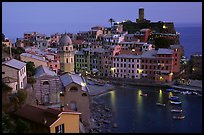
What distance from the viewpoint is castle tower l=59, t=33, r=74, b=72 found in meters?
10.3

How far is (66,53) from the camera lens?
10.4 m

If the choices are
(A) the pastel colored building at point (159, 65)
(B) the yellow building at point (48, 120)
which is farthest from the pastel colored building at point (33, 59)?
(A) the pastel colored building at point (159, 65)

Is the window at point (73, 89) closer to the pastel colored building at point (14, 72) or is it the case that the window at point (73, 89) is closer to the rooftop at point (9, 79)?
the pastel colored building at point (14, 72)

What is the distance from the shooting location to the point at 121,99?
1007cm

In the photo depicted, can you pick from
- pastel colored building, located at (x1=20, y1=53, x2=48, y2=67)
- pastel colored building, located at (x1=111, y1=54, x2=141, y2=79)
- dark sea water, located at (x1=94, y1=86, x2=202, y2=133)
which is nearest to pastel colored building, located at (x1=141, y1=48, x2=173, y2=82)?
pastel colored building, located at (x1=111, y1=54, x2=141, y2=79)

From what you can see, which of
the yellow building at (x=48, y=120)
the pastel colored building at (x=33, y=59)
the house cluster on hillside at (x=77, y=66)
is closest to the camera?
the yellow building at (x=48, y=120)

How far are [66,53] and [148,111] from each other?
334 centimetres

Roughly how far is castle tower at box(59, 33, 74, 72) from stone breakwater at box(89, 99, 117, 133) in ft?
5.64

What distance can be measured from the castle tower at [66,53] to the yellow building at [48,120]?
19.5ft

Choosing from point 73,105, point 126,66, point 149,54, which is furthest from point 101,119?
point 149,54

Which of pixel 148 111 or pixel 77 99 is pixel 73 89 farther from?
pixel 148 111

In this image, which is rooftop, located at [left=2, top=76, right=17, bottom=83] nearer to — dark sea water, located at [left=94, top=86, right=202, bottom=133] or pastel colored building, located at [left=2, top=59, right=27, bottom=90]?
pastel colored building, located at [left=2, top=59, right=27, bottom=90]

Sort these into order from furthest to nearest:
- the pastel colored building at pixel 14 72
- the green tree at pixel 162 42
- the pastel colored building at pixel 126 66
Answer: the green tree at pixel 162 42 < the pastel colored building at pixel 126 66 < the pastel colored building at pixel 14 72

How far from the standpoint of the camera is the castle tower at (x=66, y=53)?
33.8ft
